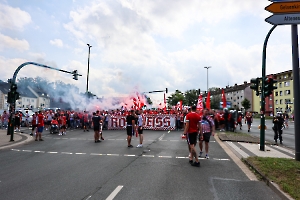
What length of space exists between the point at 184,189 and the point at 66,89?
28642 millimetres

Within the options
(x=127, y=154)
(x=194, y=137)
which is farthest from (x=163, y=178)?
(x=127, y=154)

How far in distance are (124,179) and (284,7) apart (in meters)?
6.84

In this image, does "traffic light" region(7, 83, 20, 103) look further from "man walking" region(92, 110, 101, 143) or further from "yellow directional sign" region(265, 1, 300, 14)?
"yellow directional sign" region(265, 1, 300, 14)

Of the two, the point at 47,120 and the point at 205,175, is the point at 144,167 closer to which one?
the point at 205,175

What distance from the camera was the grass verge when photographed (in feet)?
17.4

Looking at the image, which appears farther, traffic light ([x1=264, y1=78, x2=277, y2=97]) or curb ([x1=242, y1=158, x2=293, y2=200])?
traffic light ([x1=264, y1=78, x2=277, y2=97])

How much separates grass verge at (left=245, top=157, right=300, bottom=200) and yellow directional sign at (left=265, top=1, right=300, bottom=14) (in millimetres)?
4539

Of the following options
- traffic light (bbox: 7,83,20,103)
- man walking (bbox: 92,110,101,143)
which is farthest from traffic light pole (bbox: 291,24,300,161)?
traffic light (bbox: 7,83,20,103)

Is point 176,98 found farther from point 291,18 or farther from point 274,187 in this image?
point 274,187

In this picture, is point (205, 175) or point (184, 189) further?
point (205, 175)

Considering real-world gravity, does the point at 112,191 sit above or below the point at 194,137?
below

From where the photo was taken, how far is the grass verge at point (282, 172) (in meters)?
→ 5.29

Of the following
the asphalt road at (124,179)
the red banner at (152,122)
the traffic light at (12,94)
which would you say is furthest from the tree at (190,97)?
the asphalt road at (124,179)

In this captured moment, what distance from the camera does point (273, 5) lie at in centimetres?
781
